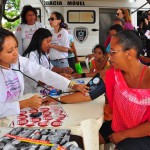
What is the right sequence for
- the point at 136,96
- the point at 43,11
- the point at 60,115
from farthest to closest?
the point at 43,11, the point at 60,115, the point at 136,96

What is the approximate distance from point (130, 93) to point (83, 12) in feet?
21.9

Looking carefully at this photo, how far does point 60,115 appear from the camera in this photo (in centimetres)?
184

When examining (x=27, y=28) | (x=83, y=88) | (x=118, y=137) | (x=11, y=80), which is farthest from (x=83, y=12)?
(x=118, y=137)

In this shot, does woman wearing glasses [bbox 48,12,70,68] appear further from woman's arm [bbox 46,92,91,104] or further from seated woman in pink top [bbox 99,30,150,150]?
seated woman in pink top [bbox 99,30,150,150]

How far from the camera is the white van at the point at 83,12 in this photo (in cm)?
795

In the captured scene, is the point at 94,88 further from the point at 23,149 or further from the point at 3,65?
the point at 23,149

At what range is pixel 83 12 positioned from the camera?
26.7 ft

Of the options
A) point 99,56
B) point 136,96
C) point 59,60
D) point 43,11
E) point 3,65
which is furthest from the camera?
point 43,11

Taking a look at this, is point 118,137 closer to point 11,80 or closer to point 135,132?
A: point 135,132

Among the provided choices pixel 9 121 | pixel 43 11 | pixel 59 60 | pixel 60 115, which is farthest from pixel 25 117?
pixel 43 11

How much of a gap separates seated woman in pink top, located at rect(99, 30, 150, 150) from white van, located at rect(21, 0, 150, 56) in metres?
6.10

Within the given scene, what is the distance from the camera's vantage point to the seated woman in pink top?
1.74m

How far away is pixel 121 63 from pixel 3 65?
2.85 ft

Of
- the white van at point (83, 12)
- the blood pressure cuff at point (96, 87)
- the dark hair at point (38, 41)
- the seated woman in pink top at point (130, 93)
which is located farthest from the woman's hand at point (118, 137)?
the white van at point (83, 12)
